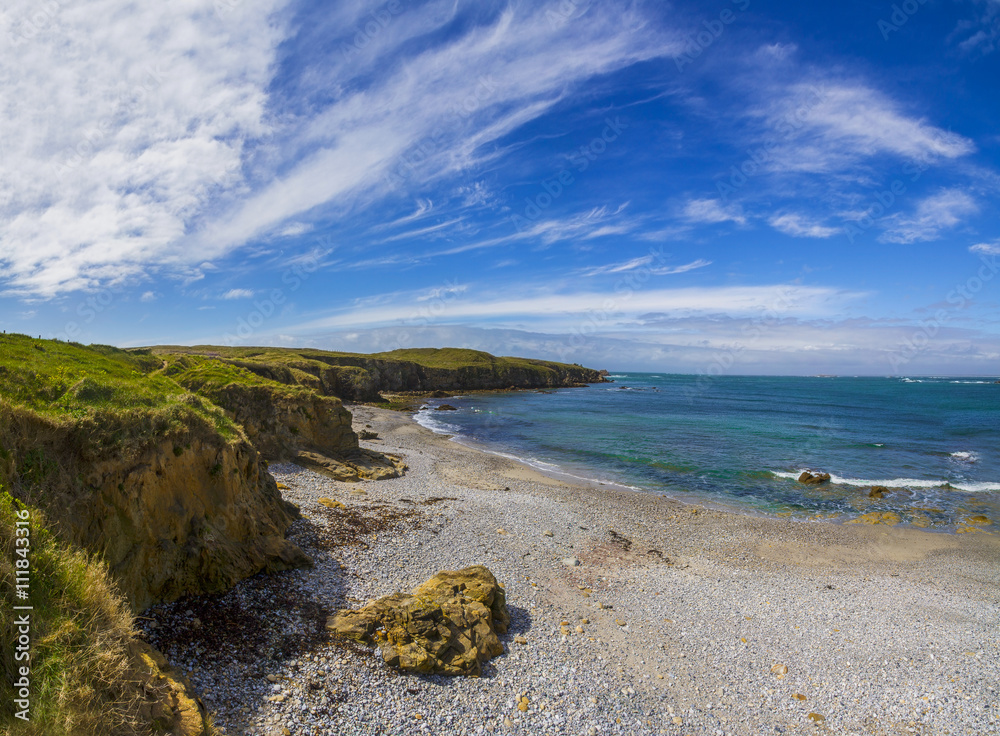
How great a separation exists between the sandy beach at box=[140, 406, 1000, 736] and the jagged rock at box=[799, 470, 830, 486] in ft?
31.3

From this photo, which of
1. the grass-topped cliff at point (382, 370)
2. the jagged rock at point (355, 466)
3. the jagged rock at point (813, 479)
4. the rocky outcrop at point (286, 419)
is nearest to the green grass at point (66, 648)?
the jagged rock at point (355, 466)

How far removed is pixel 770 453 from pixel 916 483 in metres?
11.3

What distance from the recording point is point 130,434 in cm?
1112

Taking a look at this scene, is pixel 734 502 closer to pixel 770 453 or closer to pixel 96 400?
pixel 770 453

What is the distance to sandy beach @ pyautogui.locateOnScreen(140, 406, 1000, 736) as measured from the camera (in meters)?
9.67

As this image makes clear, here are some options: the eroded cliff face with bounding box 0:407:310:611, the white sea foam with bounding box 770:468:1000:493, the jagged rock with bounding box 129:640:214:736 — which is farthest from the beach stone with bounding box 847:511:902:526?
the jagged rock with bounding box 129:640:214:736

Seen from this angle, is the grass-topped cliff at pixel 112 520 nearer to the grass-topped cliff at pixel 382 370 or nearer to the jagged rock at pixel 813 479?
the jagged rock at pixel 813 479

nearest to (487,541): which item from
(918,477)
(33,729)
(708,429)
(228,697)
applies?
(228,697)

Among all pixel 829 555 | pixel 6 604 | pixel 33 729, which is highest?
pixel 6 604

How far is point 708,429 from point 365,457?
4601cm

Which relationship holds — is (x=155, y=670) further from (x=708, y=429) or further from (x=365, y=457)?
(x=708, y=429)

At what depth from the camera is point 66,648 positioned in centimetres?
575

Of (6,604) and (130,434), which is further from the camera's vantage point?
(130,434)

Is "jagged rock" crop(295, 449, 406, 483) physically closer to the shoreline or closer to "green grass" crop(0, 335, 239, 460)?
"green grass" crop(0, 335, 239, 460)
